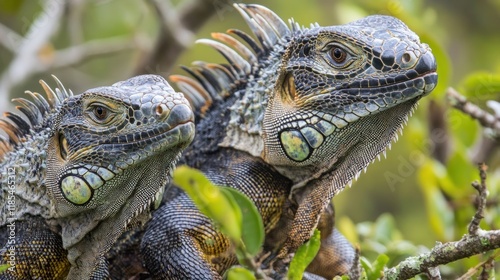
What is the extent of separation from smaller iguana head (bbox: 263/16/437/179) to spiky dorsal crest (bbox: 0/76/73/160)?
1.39 m

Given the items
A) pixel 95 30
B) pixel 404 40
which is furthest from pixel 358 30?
pixel 95 30

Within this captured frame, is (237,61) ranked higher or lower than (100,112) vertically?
higher

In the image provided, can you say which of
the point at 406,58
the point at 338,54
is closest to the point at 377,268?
the point at 406,58

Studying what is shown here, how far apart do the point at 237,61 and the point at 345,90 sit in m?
1.18

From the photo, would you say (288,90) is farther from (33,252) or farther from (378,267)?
(33,252)

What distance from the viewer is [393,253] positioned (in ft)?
19.4

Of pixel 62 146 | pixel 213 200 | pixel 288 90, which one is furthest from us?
pixel 288 90

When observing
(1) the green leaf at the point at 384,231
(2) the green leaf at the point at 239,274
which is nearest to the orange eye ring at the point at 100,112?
(2) the green leaf at the point at 239,274

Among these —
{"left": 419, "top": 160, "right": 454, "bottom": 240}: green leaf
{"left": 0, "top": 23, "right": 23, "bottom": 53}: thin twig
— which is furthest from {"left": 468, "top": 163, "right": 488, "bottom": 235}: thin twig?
{"left": 0, "top": 23, "right": 23, "bottom": 53}: thin twig

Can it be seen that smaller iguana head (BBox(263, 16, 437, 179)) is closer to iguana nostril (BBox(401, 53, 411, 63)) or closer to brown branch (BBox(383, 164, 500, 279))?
iguana nostril (BBox(401, 53, 411, 63))

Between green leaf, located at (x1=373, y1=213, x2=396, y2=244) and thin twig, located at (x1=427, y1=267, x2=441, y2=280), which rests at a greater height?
green leaf, located at (x1=373, y1=213, x2=396, y2=244)

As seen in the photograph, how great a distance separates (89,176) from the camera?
4.80 metres

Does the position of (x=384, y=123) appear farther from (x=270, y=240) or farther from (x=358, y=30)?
(x=270, y=240)

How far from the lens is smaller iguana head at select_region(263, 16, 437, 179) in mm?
4977
